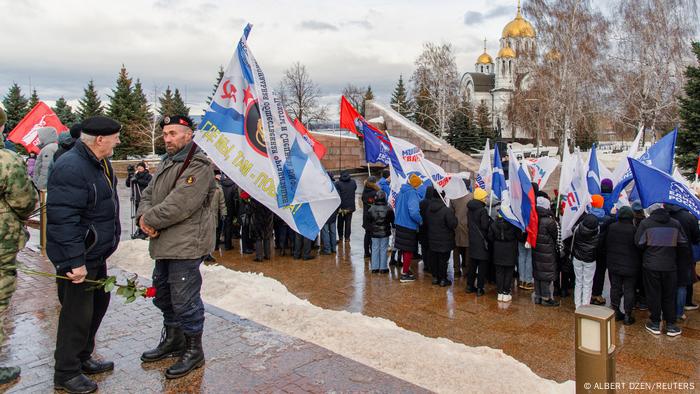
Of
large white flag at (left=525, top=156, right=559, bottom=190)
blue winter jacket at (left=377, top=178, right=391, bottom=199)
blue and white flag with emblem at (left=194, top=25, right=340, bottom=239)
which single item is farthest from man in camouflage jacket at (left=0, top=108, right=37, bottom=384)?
large white flag at (left=525, top=156, right=559, bottom=190)

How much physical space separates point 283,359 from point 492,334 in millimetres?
2721

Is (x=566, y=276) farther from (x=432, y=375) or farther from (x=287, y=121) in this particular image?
(x=287, y=121)

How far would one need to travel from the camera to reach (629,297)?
6.38 metres

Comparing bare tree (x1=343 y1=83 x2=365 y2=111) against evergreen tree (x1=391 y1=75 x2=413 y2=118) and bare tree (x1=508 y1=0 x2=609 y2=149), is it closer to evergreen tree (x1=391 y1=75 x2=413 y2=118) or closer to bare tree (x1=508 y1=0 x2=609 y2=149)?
evergreen tree (x1=391 y1=75 x2=413 y2=118)

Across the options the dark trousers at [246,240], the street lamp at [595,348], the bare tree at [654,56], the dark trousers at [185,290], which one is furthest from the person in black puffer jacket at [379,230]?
the bare tree at [654,56]

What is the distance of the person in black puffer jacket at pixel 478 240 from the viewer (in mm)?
7574

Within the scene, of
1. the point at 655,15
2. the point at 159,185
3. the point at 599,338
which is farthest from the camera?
the point at 655,15

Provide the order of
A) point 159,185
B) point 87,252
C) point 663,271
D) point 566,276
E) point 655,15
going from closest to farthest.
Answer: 1. point 87,252
2. point 159,185
3. point 663,271
4. point 566,276
5. point 655,15

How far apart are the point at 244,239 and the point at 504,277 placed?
207 inches

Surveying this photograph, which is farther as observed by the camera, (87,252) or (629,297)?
(629,297)

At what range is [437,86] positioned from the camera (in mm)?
47500

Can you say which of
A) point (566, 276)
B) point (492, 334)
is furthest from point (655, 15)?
point (492, 334)

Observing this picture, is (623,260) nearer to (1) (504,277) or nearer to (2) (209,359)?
(1) (504,277)

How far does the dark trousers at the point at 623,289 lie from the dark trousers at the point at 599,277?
527 millimetres
